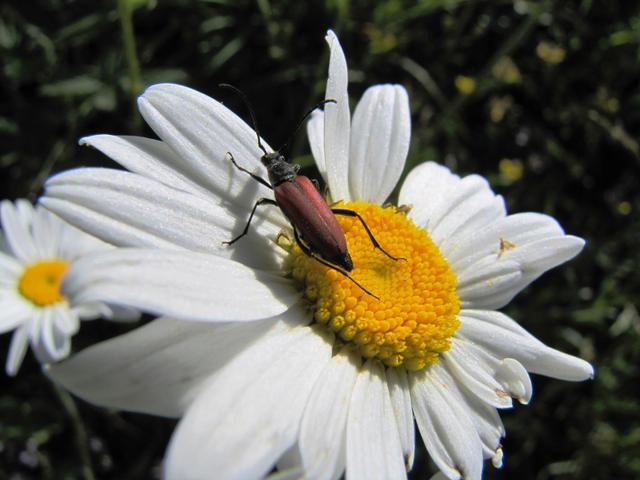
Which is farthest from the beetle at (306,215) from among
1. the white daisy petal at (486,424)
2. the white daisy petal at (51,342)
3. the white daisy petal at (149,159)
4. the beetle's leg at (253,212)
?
the white daisy petal at (51,342)

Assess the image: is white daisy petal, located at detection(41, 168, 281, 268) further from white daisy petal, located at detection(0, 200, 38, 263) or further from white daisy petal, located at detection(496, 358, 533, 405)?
white daisy petal, located at detection(0, 200, 38, 263)

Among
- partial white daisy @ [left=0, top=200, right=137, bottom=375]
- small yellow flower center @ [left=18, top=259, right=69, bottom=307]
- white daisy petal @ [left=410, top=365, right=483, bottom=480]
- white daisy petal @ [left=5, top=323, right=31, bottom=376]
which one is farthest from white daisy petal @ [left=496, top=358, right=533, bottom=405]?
small yellow flower center @ [left=18, top=259, right=69, bottom=307]

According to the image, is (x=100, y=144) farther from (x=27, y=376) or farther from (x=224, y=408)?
(x=27, y=376)

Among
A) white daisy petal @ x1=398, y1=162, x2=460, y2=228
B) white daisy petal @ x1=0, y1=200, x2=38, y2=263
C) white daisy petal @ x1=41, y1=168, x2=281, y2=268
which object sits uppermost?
white daisy petal @ x1=41, y1=168, x2=281, y2=268

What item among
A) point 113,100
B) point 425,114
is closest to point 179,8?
point 113,100

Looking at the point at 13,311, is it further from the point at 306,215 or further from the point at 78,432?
the point at 306,215

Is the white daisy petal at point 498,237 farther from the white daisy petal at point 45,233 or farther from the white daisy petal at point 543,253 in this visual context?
the white daisy petal at point 45,233
